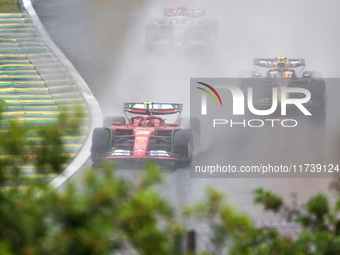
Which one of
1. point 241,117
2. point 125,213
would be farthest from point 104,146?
point 125,213

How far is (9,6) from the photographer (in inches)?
1374

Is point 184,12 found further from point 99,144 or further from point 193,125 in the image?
point 99,144

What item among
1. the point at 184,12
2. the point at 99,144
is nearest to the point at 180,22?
the point at 184,12

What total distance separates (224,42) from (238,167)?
1429 cm

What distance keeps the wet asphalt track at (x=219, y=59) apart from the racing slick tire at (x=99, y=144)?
0.60m

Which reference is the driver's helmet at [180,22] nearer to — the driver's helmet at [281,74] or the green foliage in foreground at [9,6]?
the green foliage in foreground at [9,6]

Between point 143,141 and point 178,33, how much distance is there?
13481 mm

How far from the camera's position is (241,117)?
78.3 feet

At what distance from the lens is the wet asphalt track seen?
18938 mm

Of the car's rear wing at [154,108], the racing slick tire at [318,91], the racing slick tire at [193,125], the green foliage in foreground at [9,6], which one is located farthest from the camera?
the green foliage in foreground at [9,6]

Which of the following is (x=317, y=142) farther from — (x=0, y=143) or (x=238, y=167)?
(x=0, y=143)

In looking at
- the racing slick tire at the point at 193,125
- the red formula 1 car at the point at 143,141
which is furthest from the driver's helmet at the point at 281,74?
the red formula 1 car at the point at 143,141

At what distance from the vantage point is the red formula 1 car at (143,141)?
18.5m

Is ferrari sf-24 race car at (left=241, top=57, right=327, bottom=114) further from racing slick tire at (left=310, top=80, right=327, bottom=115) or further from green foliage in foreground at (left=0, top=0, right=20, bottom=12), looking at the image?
green foliage in foreground at (left=0, top=0, right=20, bottom=12)
